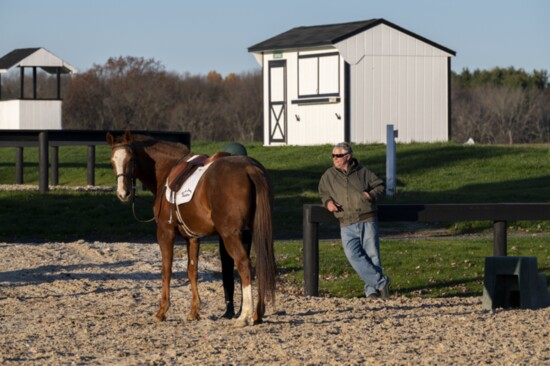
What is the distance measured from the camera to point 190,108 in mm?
69312

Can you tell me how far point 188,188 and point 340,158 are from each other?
222cm

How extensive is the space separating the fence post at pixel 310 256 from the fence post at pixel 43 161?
41.9 feet

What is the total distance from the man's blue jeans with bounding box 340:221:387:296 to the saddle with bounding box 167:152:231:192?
7.06ft

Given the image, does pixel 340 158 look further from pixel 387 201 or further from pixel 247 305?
pixel 387 201

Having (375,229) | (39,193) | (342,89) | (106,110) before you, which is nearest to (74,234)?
(39,193)

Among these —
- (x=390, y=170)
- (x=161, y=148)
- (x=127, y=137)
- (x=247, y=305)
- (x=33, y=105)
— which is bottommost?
(x=247, y=305)

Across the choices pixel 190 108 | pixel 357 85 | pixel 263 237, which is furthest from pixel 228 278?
pixel 190 108

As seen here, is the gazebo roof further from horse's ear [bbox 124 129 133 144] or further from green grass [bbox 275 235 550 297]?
horse's ear [bbox 124 129 133 144]

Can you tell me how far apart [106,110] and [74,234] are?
48.6m

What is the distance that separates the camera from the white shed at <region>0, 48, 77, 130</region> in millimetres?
37625

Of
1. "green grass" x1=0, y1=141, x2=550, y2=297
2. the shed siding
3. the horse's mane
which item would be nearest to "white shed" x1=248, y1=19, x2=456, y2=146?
the shed siding

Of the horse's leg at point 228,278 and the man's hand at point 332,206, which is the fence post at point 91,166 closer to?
the man's hand at point 332,206

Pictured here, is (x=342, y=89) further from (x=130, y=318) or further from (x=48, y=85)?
(x=48, y=85)

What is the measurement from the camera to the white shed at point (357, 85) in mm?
41750
